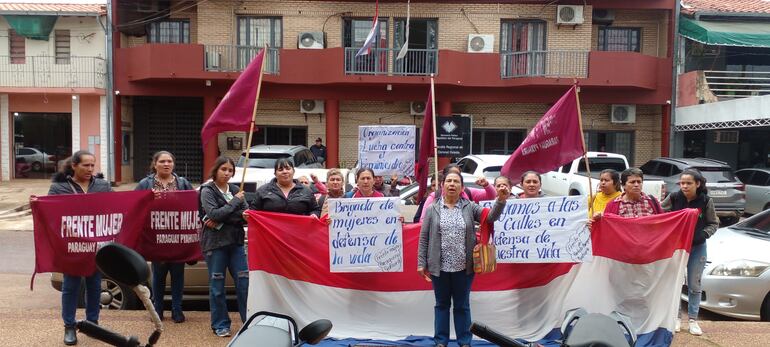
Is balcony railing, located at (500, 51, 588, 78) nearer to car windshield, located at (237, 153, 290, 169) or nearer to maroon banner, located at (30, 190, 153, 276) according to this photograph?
car windshield, located at (237, 153, 290, 169)

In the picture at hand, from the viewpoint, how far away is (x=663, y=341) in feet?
19.0

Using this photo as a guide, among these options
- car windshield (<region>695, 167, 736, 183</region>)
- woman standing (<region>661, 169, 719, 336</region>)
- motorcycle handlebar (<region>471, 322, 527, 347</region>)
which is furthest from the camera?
car windshield (<region>695, 167, 736, 183</region>)

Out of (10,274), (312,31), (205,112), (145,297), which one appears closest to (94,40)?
(205,112)

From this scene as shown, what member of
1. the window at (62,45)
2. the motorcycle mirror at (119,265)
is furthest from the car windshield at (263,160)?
the window at (62,45)

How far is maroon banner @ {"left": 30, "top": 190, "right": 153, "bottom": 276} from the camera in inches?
225

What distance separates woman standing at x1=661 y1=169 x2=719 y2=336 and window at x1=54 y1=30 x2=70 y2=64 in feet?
73.4

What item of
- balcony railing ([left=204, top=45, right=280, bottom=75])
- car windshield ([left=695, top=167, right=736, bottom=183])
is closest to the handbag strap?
car windshield ([left=695, top=167, right=736, bottom=183])

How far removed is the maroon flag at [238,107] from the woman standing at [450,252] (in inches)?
87.6

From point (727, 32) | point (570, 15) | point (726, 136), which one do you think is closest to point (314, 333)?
point (570, 15)

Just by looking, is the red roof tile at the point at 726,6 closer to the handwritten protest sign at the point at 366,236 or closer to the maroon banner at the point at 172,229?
the handwritten protest sign at the point at 366,236

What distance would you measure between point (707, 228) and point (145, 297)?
5.57m

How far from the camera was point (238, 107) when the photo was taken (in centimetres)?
646

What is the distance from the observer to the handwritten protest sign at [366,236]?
586cm

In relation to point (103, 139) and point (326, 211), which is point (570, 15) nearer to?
point (103, 139)
